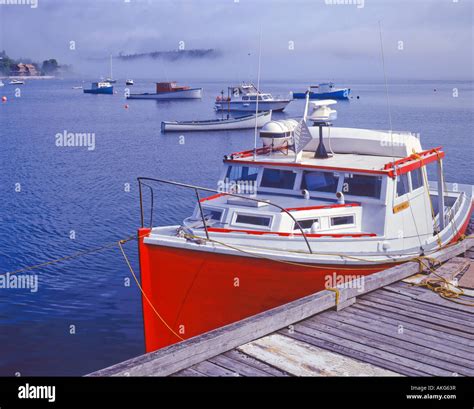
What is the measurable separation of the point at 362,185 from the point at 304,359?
7.36 metres

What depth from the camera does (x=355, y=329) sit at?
404 inches

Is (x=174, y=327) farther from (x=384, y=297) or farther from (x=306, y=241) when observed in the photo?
(x=384, y=297)

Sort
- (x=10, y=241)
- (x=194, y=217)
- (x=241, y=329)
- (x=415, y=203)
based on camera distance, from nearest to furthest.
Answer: (x=241, y=329), (x=194, y=217), (x=415, y=203), (x=10, y=241)

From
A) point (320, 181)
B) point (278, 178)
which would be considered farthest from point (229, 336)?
point (278, 178)

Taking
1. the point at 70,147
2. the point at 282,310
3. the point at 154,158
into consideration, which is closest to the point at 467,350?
the point at 282,310

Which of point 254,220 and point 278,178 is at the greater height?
point 278,178

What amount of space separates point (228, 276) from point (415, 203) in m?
6.46

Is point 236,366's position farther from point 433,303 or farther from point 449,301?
point 449,301

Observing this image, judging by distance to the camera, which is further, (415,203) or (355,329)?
(415,203)

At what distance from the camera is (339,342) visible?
9.69 m

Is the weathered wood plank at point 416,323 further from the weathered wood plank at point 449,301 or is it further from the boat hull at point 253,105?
the boat hull at point 253,105

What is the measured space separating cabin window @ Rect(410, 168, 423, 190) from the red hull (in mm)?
3666

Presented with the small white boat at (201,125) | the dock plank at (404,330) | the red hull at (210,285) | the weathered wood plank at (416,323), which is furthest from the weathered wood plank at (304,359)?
the small white boat at (201,125)

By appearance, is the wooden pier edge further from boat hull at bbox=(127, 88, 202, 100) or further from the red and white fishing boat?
boat hull at bbox=(127, 88, 202, 100)
